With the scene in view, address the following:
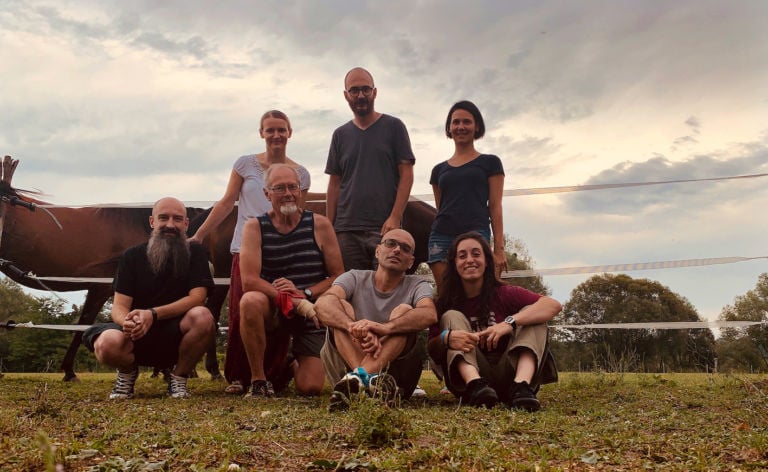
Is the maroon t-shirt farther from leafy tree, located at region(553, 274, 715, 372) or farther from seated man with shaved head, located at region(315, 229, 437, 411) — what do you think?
leafy tree, located at region(553, 274, 715, 372)

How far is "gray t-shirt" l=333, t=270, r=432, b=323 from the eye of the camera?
12.1 feet

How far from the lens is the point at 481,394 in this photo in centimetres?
329

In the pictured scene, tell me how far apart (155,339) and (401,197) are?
188 cm

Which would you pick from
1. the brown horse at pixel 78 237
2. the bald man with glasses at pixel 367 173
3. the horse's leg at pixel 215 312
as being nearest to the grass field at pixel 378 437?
the bald man with glasses at pixel 367 173

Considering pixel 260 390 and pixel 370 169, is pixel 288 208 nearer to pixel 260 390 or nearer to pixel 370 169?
pixel 370 169

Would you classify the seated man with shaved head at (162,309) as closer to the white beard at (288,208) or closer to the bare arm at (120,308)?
the bare arm at (120,308)

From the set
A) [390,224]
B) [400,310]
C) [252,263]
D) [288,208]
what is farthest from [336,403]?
[390,224]

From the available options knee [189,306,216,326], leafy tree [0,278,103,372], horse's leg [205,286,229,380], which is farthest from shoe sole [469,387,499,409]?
leafy tree [0,278,103,372]

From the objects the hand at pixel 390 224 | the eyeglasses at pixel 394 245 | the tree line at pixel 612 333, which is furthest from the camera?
the tree line at pixel 612 333

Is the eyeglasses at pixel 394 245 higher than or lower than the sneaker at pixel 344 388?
higher

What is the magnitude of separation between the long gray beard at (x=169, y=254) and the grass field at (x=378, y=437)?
968mm

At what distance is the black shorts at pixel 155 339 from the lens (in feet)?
13.8

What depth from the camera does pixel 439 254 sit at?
4.50 meters

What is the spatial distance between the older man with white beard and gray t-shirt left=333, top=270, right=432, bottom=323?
0.39 m
